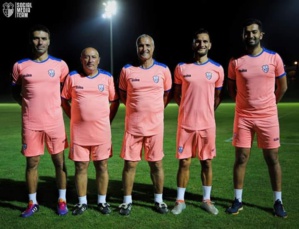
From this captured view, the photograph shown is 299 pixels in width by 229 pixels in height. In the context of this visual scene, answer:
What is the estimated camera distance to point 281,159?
26.1 feet

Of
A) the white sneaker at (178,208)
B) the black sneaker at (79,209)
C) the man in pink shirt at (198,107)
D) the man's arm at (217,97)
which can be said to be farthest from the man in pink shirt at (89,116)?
the man's arm at (217,97)

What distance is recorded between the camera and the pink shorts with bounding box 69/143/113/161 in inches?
186

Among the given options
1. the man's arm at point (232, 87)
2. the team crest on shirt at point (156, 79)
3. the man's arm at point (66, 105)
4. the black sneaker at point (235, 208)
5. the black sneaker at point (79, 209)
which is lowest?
the black sneaker at point (79, 209)

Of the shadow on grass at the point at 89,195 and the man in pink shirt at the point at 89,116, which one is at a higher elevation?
the man in pink shirt at the point at 89,116

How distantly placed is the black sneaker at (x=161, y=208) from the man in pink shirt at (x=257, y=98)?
811 millimetres

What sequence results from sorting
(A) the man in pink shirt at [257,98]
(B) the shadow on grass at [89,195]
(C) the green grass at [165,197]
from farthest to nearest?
1. (B) the shadow on grass at [89,195]
2. (A) the man in pink shirt at [257,98]
3. (C) the green grass at [165,197]

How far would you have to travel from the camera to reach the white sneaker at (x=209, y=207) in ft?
15.7

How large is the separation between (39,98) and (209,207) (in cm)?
257

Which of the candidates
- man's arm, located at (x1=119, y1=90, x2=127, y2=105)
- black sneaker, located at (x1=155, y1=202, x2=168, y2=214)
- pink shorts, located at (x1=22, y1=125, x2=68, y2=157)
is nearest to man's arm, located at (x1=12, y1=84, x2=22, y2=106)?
pink shorts, located at (x1=22, y1=125, x2=68, y2=157)

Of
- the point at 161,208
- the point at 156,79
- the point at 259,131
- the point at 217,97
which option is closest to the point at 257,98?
the point at 259,131

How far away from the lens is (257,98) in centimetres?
464

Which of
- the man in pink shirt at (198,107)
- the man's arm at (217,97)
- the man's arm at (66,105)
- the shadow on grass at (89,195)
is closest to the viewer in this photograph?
the man in pink shirt at (198,107)

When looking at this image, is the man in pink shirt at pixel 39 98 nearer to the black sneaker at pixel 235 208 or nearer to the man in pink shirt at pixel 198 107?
the man in pink shirt at pixel 198 107

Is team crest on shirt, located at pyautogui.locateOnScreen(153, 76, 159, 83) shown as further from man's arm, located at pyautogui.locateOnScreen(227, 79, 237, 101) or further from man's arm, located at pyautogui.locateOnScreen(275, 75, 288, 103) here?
man's arm, located at pyautogui.locateOnScreen(275, 75, 288, 103)
